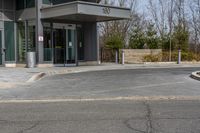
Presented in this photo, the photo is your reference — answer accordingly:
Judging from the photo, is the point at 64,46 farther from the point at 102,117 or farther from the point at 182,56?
the point at 102,117

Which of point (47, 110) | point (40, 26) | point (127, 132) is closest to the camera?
point (127, 132)

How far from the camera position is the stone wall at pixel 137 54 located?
3853cm

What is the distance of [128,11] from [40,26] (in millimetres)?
6694

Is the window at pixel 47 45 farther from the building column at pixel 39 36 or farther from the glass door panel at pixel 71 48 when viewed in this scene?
the glass door panel at pixel 71 48

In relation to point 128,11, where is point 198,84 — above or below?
below

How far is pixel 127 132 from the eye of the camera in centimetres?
812

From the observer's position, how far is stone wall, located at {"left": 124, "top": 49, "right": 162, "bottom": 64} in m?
38.5

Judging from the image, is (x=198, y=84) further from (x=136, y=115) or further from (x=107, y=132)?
(x=107, y=132)

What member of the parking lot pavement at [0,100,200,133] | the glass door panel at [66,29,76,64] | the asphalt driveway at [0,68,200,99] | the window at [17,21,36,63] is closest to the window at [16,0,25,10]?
the window at [17,21,36,63]

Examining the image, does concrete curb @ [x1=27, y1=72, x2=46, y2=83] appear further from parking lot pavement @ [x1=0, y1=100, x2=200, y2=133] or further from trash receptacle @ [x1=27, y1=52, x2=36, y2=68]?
parking lot pavement @ [x1=0, y1=100, x2=200, y2=133]

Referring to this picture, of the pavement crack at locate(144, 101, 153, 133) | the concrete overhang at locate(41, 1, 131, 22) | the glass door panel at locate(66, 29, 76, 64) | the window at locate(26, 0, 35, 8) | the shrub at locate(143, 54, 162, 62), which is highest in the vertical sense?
the window at locate(26, 0, 35, 8)

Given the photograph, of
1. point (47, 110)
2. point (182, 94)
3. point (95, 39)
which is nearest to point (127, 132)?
point (47, 110)

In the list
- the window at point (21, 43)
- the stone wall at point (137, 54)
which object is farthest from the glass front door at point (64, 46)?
the stone wall at point (137, 54)

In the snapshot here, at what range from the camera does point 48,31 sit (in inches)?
1205
